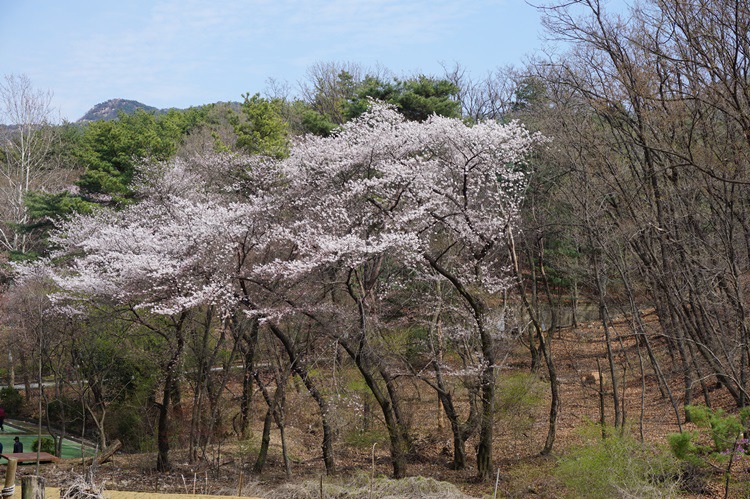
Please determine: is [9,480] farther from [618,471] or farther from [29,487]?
[618,471]

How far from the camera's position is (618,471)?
8742 millimetres

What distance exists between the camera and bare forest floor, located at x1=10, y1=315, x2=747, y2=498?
41.5 ft

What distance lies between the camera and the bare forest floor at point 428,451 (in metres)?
12.7

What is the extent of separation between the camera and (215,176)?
20.5 meters

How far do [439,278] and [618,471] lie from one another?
7901mm

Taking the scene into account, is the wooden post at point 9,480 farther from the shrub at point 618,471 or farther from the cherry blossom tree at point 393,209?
the shrub at point 618,471

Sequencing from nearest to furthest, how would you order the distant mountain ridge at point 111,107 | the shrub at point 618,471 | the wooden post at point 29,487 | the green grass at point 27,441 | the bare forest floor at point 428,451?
the wooden post at point 29,487, the shrub at point 618,471, the bare forest floor at point 428,451, the green grass at point 27,441, the distant mountain ridge at point 111,107

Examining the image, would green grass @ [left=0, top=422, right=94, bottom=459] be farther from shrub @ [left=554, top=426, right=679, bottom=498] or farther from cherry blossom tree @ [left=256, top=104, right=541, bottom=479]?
shrub @ [left=554, top=426, right=679, bottom=498]

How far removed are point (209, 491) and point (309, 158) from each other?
23.5 feet

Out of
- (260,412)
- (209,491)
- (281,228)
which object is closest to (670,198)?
(281,228)

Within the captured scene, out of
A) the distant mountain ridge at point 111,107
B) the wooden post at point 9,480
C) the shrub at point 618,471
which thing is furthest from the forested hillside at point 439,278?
the distant mountain ridge at point 111,107

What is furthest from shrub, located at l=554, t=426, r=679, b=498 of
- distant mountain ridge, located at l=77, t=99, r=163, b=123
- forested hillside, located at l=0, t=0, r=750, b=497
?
distant mountain ridge, located at l=77, t=99, r=163, b=123

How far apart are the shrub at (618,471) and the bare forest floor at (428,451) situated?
77 cm

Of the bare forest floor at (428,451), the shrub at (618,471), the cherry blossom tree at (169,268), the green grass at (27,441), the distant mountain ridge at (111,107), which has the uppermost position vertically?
the distant mountain ridge at (111,107)
